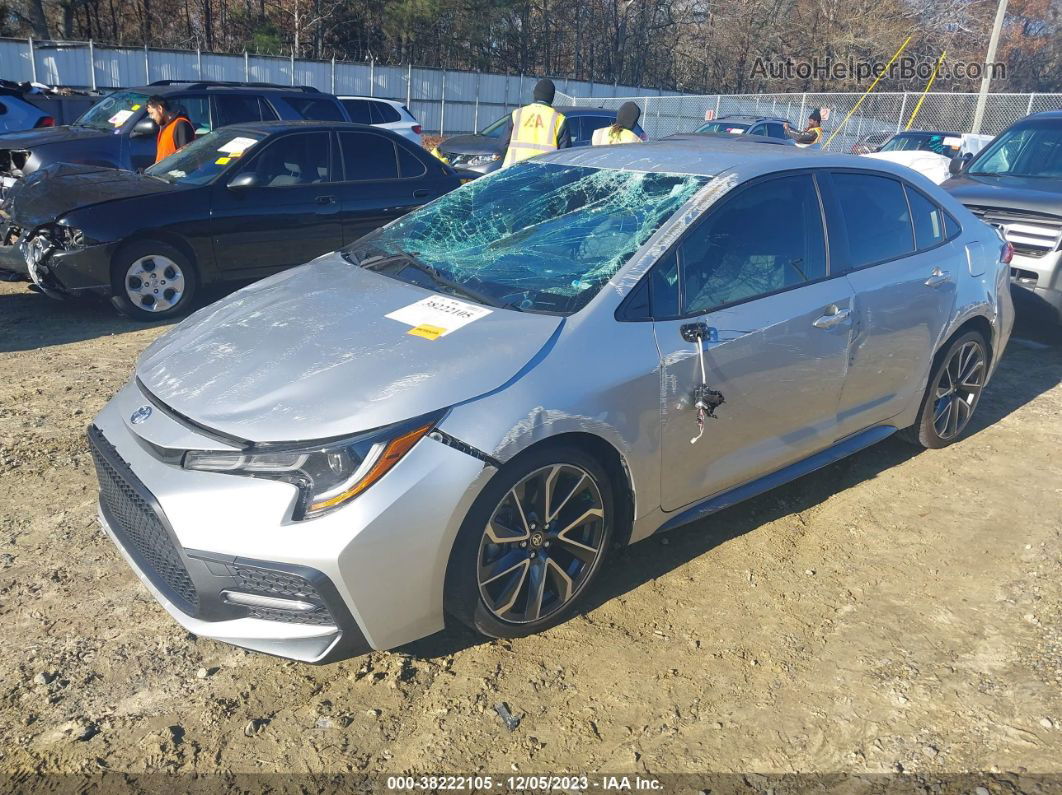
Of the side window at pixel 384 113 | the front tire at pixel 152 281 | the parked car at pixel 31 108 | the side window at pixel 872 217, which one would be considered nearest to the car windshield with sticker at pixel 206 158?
the front tire at pixel 152 281

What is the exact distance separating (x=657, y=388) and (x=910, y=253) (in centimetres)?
197

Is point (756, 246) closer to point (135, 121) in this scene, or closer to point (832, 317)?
point (832, 317)

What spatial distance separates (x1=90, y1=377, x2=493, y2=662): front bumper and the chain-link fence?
73.4ft

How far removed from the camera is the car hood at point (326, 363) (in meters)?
2.70

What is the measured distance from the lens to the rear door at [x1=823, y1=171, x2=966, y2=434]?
401cm

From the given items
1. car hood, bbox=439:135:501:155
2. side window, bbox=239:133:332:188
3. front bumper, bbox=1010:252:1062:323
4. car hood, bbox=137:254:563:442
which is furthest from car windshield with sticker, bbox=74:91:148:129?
front bumper, bbox=1010:252:1062:323

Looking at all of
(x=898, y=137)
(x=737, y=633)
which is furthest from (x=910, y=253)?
(x=898, y=137)

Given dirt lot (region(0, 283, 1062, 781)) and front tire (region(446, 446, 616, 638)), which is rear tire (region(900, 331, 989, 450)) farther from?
front tire (region(446, 446, 616, 638))

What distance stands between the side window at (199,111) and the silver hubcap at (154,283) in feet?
13.2

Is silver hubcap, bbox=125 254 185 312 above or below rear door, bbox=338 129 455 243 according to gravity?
below

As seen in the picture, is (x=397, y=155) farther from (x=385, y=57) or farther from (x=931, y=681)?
(x=385, y=57)

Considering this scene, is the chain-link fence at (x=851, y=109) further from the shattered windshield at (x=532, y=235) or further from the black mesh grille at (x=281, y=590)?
the black mesh grille at (x=281, y=590)

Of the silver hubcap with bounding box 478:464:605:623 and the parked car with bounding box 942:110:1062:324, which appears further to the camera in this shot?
the parked car with bounding box 942:110:1062:324

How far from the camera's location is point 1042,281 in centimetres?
667
